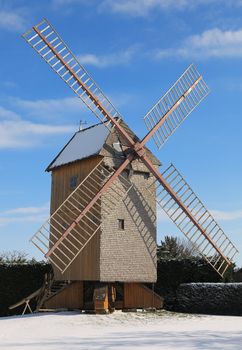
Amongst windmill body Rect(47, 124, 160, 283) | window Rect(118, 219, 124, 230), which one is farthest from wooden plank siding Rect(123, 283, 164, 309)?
window Rect(118, 219, 124, 230)

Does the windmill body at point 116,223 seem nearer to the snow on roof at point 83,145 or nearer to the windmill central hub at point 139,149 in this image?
the snow on roof at point 83,145

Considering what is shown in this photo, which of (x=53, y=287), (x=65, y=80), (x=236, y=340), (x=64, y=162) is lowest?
(x=236, y=340)

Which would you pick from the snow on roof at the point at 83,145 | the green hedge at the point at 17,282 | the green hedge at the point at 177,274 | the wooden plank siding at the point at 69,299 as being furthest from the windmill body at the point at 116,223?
the green hedge at the point at 17,282

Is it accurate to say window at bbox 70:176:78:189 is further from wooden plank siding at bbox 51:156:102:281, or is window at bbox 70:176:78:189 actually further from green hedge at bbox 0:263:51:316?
green hedge at bbox 0:263:51:316

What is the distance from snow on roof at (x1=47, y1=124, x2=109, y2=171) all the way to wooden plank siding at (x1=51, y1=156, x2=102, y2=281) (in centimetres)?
24

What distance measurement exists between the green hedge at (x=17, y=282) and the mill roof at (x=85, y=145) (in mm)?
4627

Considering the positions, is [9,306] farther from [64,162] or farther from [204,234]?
[204,234]

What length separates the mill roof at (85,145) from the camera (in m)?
19.9

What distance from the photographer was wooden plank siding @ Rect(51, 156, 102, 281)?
62.1 ft

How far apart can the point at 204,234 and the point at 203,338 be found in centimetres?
727

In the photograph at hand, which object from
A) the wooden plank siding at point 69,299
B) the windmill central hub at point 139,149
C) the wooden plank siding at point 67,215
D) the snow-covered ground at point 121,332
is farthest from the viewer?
the wooden plank siding at point 69,299

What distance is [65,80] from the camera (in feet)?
61.5

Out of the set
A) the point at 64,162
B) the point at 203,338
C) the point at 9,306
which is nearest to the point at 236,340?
the point at 203,338

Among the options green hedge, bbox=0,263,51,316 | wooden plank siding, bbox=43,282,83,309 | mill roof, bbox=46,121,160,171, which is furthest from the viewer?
green hedge, bbox=0,263,51,316
